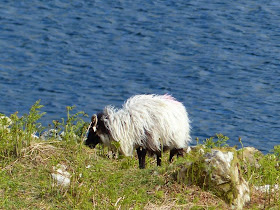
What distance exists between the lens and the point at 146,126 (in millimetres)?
10906

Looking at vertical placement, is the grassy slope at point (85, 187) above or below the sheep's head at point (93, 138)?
above

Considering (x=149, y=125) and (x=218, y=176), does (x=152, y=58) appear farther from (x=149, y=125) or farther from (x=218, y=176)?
(x=218, y=176)

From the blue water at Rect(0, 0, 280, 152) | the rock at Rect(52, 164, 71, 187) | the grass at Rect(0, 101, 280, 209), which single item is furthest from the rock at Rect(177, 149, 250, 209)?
the blue water at Rect(0, 0, 280, 152)

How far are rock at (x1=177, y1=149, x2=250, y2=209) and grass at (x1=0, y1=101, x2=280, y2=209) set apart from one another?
3.8 inches

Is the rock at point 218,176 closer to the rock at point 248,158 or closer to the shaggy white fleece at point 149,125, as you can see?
the rock at point 248,158

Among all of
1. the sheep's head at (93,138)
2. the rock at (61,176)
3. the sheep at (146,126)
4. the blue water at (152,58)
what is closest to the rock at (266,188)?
the sheep at (146,126)

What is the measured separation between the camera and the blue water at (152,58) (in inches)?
669

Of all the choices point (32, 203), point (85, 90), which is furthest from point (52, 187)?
point (85, 90)

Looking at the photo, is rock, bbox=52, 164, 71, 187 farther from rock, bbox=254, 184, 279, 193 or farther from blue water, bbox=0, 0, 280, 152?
blue water, bbox=0, 0, 280, 152

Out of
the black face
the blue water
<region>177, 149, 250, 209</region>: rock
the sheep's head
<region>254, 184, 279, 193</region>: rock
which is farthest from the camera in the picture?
the blue water

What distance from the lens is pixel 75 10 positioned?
76.0ft

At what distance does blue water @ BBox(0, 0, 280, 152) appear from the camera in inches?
669

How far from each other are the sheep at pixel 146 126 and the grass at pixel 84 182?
1.29m

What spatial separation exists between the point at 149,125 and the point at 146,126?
0.05 meters
